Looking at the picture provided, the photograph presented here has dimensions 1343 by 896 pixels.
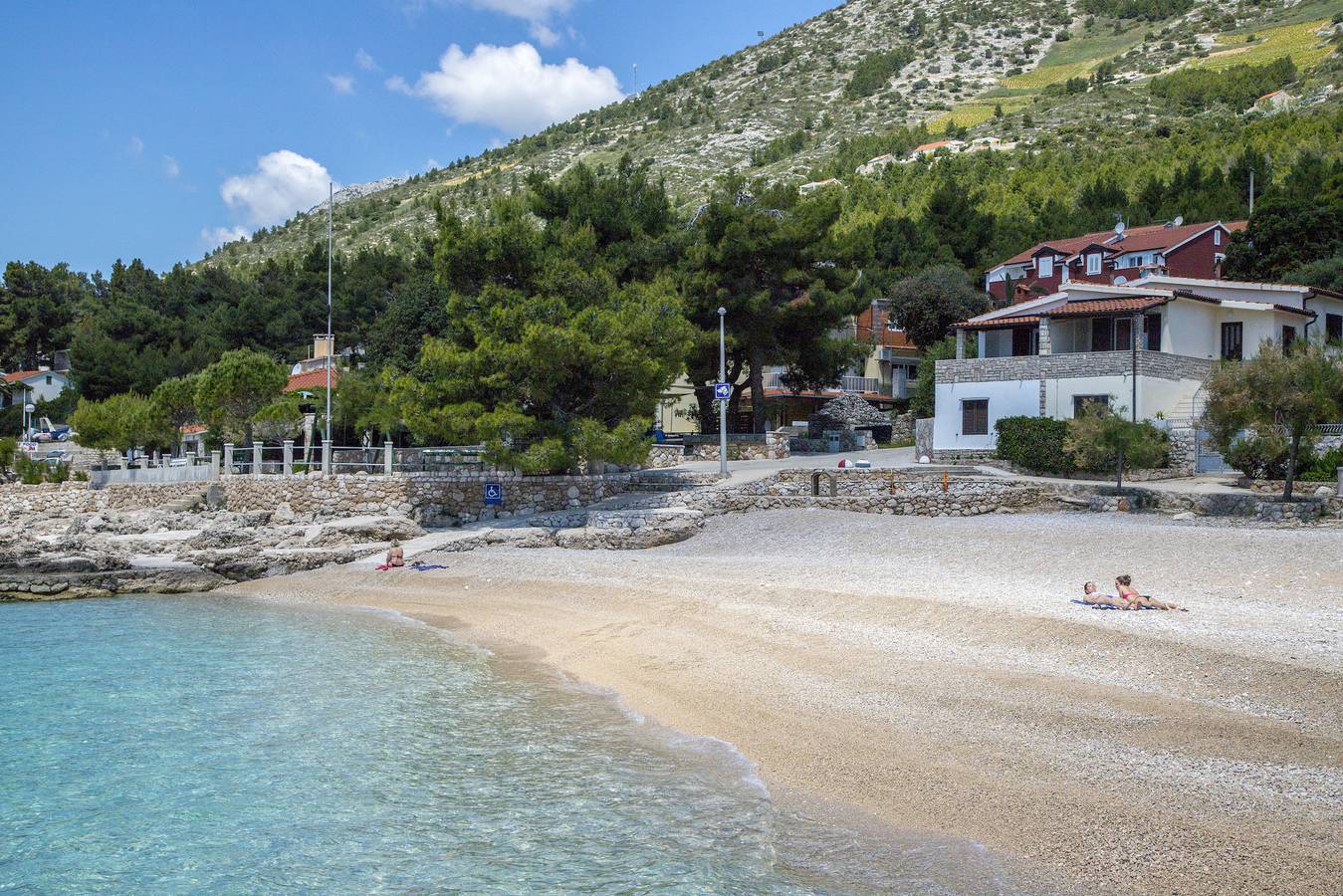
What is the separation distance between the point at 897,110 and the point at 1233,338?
144 m

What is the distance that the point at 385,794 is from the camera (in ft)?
35.4

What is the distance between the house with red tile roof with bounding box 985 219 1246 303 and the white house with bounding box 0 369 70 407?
7106 cm

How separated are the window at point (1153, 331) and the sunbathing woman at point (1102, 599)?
21.7 m

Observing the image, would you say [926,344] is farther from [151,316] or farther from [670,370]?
[151,316]

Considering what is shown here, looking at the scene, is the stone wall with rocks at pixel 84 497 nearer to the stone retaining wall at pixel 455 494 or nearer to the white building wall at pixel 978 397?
the stone retaining wall at pixel 455 494

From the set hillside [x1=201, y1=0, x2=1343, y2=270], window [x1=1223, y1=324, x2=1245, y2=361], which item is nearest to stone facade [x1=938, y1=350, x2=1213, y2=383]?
window [x1=1223, y1=324, x2=1245, y2=361]

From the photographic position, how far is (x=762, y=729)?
12008mm

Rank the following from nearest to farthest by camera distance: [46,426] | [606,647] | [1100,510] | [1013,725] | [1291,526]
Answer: [1013,725], [606,647], [1291,526], [1100,510], [46,426]

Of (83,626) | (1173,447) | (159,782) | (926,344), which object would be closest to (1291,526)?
(1173,447)

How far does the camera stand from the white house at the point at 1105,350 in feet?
109

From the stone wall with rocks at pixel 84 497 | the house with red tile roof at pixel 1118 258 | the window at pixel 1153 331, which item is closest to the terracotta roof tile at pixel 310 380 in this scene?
the stone wall with rocks at pixel 84 497

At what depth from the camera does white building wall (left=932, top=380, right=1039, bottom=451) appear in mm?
34938

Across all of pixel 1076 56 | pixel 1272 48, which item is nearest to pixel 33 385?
pixel 1272 48

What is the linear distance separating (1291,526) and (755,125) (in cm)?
15973
